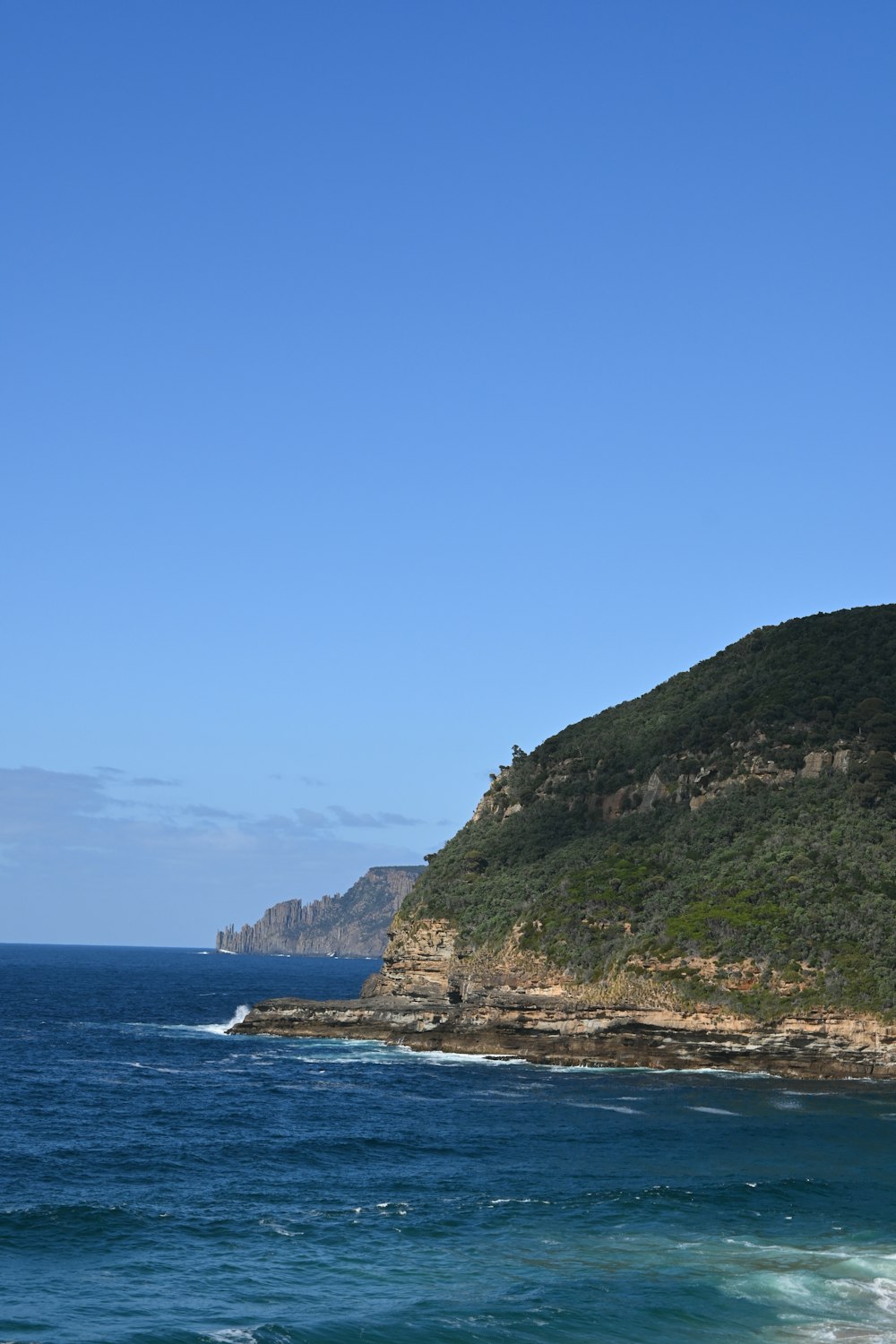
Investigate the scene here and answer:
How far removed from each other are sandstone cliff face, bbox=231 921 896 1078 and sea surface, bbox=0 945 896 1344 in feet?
9.85

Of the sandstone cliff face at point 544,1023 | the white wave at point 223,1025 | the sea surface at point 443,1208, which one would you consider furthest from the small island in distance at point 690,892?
the sea surface at point 443,1208

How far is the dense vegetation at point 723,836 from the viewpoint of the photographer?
313ft


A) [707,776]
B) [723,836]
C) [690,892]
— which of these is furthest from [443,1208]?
[707,776]

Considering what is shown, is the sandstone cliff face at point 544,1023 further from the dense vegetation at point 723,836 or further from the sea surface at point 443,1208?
the sea surface at point 443,1208

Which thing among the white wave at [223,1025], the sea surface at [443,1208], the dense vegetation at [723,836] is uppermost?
the dense vegetation at [723,836]

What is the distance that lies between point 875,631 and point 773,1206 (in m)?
86.2

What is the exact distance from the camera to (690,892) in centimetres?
10688

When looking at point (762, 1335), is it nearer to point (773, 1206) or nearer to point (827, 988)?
point (773, 1206)

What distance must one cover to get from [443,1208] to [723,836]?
64017 mm

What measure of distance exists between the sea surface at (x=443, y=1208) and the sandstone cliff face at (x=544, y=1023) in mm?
3002

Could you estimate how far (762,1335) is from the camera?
39469mm

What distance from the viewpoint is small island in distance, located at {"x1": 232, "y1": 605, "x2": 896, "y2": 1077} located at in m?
92.5

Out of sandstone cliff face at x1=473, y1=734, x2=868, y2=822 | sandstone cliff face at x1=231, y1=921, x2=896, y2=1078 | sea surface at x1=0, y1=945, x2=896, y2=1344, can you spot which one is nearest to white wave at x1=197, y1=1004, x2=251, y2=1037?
sandstone cliff face at x1=231, y1=921, x2=896, y2=1078

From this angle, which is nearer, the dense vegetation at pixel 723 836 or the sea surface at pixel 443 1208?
the sea surface at pixel 443 1208
